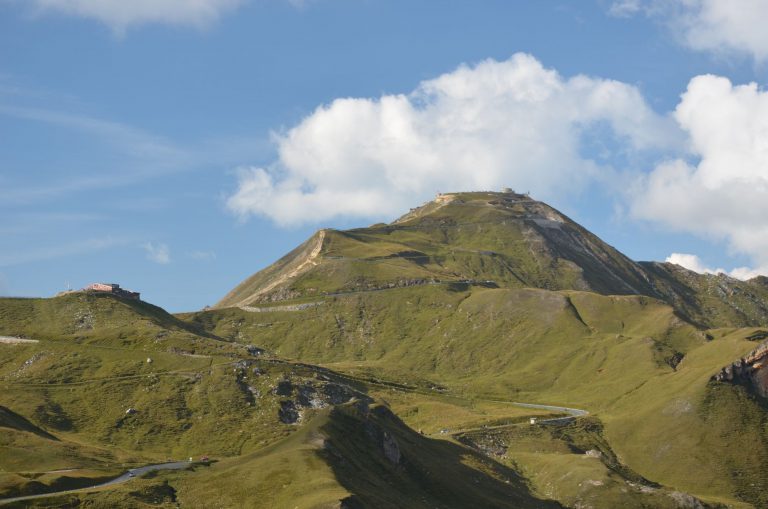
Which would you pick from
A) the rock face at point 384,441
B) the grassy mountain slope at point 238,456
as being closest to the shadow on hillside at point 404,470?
the rock face at point 384,441

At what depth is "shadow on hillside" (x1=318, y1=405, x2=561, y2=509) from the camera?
142875mm

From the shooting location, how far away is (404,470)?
16300 cm

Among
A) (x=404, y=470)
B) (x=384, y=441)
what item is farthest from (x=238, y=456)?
(x=404, y=470)

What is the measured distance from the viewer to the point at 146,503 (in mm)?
122062

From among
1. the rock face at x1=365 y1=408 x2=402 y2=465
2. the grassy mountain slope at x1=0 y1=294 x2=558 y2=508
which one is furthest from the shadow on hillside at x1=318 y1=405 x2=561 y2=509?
the grassy mountain slope at x1=0 y1=294 x2=558 y2=508

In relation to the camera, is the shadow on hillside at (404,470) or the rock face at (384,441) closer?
the shadow on hillside at (404,470)

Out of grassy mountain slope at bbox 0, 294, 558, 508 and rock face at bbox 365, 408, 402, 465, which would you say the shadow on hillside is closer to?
rock face at bbox 365, 408, 402, 465

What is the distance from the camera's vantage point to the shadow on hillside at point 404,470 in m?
143

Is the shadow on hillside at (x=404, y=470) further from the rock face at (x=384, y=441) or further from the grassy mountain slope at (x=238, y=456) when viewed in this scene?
the grassy mountain slope at (x=238, y=456)

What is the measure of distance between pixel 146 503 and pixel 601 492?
10542 centimetres

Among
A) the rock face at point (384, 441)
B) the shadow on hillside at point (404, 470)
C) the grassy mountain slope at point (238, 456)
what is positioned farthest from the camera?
the rock face at point (384, 441)

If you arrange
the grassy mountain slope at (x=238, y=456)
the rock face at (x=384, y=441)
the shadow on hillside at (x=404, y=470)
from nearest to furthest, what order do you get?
the grassy mountain slope at (x=238, y=456)
the shadow on hillside at (x=404, y=470)
the rock face at (x=384, y=441)

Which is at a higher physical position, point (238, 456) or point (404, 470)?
point (238, 456)

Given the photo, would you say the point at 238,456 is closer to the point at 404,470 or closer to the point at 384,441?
the point at 384,441
